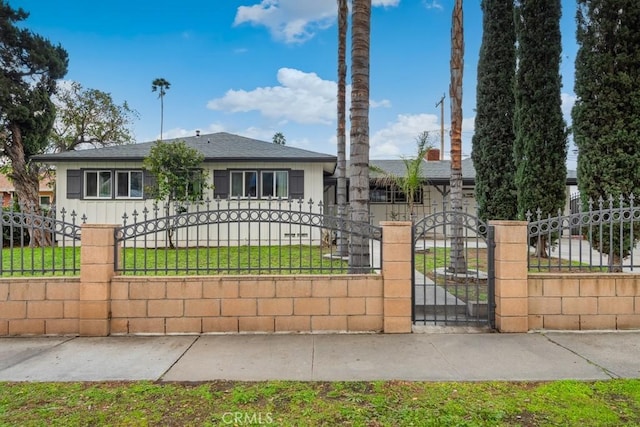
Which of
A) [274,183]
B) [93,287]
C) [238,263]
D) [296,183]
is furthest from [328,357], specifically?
[274,183]

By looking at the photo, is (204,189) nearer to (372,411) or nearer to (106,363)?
(106,363)

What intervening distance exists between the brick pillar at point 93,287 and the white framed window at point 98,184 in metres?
10.7

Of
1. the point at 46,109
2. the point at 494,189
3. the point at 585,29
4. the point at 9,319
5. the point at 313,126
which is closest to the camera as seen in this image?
the point at 9,319

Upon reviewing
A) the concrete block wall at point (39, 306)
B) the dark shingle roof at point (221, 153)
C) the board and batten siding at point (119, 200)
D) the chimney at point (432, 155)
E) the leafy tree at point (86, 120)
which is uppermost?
the leafy tree at point (86, 120)

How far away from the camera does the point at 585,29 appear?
22.6ft

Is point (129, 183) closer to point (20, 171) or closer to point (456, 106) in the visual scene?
point (20, 171)

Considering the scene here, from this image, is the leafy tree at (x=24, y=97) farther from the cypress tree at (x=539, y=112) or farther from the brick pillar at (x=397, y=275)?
the cypress tree at (x=539, y=112)

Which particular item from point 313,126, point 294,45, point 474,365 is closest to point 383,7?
point 294,45

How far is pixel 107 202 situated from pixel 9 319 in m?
10.3

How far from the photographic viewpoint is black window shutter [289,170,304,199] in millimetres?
14406

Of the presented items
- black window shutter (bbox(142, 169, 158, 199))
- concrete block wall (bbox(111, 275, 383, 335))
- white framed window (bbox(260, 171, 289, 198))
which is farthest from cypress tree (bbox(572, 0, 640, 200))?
black window shutter (bbox(142, 169, 158, 199))
